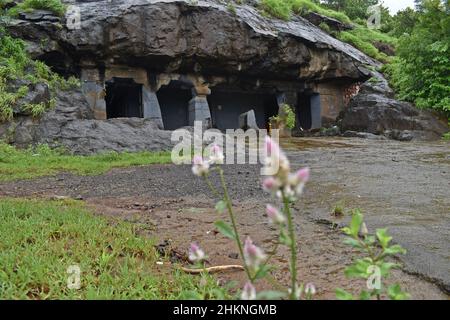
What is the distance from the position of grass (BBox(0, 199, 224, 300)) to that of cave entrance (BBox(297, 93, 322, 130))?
17331 mm

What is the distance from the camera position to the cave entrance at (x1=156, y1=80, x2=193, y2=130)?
64.8 feet

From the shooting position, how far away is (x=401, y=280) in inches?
99.6

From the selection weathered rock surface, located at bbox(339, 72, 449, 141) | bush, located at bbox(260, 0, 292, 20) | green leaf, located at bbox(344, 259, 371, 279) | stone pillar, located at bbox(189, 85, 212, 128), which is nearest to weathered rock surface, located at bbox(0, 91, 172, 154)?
stone pillar, located at bbox(189, 85, 212, 128)

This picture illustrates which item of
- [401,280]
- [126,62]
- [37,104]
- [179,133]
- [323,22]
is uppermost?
[323,22]

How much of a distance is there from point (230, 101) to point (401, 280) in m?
19.2

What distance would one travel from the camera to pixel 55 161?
365 inches

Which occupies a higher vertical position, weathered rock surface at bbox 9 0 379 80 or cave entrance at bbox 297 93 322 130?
weathered rock surface at bbox 9 0 379 80

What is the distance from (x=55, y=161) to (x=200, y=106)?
8850 millimetres

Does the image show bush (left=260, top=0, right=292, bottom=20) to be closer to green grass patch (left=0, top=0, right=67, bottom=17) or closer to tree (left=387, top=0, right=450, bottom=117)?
tree (left=387, top=0, right=450, bottom=117)

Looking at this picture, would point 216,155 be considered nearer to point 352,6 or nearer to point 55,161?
point 55,161

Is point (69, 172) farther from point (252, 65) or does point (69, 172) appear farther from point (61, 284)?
point (252, 65)

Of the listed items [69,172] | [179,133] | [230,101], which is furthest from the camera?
[230,101]
